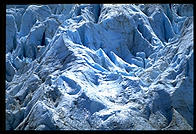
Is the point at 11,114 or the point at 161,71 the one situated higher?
the point at 161,71

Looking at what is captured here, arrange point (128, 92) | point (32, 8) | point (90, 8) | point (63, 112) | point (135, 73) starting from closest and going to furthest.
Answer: point (63, 112), point (128, 92), point (135, 73), point (90, 8), point (32, 8)

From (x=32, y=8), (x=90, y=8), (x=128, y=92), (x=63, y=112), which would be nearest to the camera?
(x=63, y=112)

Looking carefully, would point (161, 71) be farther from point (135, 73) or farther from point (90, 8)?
point (90, 8)

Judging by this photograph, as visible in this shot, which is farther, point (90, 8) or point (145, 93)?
point (90, 8)

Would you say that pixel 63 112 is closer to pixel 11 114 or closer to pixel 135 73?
pixel 11 114

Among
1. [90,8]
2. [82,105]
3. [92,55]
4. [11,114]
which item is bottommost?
[11,114]

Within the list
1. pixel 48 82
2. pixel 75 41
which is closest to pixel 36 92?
pixel 48 82
